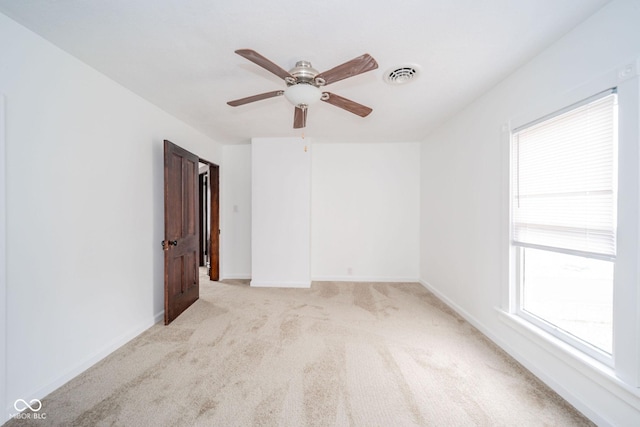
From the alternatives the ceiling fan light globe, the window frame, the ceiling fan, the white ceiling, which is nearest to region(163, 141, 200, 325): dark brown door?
the white ceiling

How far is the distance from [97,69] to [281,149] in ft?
7.88

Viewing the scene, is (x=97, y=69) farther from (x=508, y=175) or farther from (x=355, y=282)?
(x=355, y=282)

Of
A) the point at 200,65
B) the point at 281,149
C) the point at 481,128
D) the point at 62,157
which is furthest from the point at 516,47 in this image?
the point at 62,157

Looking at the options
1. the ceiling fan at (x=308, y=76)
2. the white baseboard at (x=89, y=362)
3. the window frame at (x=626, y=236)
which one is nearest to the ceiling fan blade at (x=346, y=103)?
the ceiling fan at (x=308, y=76)

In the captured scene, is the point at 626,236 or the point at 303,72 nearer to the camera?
the point at 626,236

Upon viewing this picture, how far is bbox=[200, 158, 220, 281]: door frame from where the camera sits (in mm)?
4547

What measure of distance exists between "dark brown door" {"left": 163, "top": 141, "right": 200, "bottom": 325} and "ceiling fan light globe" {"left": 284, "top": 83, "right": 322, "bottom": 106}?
1.75 meters

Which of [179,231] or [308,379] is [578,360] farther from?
[179,231]

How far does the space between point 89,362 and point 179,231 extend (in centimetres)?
146

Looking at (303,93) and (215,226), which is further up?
(303,93)

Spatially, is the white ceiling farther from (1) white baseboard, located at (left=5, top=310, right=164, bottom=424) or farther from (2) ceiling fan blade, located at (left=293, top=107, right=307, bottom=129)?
(1) white baseboard, located at (left=5, top=310, right=164, bottom=424)

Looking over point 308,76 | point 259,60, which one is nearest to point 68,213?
point 259,60

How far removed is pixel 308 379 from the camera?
1898 mm

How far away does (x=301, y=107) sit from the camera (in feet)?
6.68
